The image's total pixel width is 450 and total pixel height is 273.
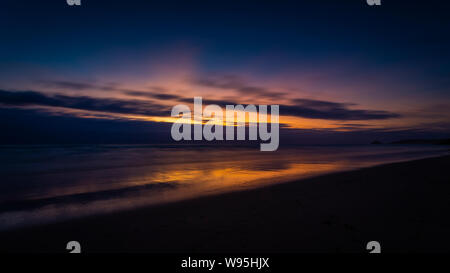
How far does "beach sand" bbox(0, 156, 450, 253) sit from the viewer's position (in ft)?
12.0

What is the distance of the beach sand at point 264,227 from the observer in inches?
144

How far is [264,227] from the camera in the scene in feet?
14.1

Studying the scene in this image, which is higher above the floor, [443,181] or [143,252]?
[443,181]

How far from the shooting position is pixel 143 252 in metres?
3.55

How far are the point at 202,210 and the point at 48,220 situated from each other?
10.9 feet
